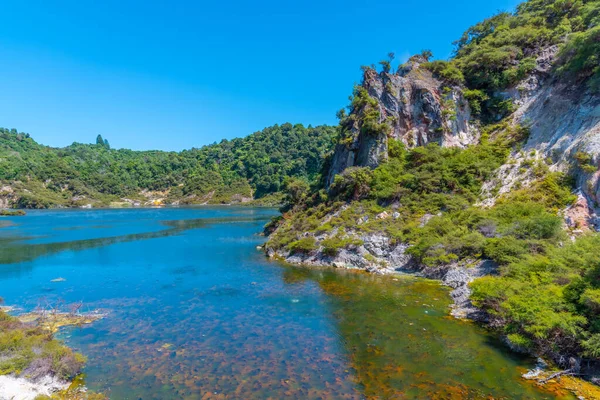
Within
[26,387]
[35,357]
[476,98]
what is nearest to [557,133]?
[476,98]

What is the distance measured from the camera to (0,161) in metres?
170

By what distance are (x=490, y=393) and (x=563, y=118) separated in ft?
131

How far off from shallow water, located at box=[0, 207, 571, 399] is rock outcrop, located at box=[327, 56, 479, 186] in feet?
80.0

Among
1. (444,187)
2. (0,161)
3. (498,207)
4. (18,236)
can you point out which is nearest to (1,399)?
(498,207)

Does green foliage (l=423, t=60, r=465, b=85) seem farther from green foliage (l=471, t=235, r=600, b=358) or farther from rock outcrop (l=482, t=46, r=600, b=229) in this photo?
green foliage (l=471, t=235, r=600, b=358)

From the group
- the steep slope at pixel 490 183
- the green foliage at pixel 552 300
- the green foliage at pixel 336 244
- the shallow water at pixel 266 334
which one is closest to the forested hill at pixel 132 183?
the steep slope at pixel 490 183

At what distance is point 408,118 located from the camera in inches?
2191

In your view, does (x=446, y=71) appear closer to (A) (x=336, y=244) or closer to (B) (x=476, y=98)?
(B) (x=476, y=98)

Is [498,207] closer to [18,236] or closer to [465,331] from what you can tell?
[465,331]

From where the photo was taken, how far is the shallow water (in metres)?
16.0

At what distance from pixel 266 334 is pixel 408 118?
44436 mm

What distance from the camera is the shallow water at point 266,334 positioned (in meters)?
16.0

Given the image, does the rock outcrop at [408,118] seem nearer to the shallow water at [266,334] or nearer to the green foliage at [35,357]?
the shallow water at [266,334]

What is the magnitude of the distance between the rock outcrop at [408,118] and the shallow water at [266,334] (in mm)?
24393
